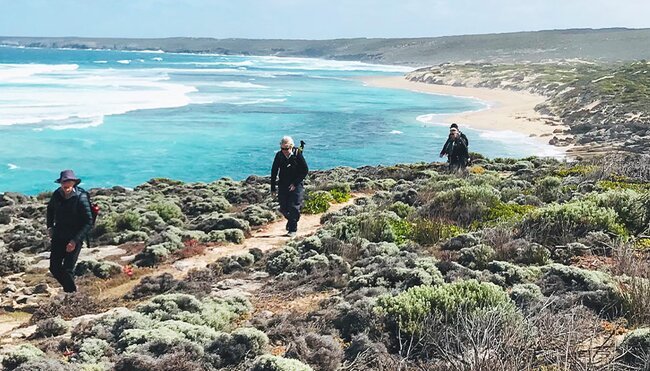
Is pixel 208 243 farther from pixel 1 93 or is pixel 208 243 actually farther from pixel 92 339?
pixel 1 93

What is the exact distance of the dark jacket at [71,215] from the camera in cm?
714

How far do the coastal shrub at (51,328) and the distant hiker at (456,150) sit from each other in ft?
33.0

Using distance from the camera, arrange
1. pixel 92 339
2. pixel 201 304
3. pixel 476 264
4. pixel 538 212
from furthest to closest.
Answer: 1. pixel 538 212
2. pixel 476 264
3. pixel 201 304
4. pixel 92 339

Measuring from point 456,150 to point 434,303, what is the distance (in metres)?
10.0

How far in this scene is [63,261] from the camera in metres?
7.54

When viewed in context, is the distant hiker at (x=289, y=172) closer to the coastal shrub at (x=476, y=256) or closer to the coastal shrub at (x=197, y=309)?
the coastal shrub at (x=476, y=256)

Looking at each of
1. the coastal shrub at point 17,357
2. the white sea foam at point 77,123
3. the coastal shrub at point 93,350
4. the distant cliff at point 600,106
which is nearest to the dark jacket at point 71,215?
the coastal shrub at point 93,350

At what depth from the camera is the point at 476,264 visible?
7.52m

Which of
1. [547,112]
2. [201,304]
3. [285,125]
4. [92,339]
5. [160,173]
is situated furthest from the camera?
[547,112]

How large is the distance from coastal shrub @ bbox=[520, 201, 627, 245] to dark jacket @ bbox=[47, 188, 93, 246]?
18.6ft

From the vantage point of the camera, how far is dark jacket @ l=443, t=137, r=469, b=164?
1487 centimetres

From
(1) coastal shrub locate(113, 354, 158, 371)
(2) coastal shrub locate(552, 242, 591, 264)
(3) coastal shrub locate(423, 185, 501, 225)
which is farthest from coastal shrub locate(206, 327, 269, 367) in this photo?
(3) coastal shrub locate(423, 185, 501, 225)

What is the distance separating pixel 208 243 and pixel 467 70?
8388 centimetres

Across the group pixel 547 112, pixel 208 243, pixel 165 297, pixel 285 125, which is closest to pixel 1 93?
pixel 285 125
